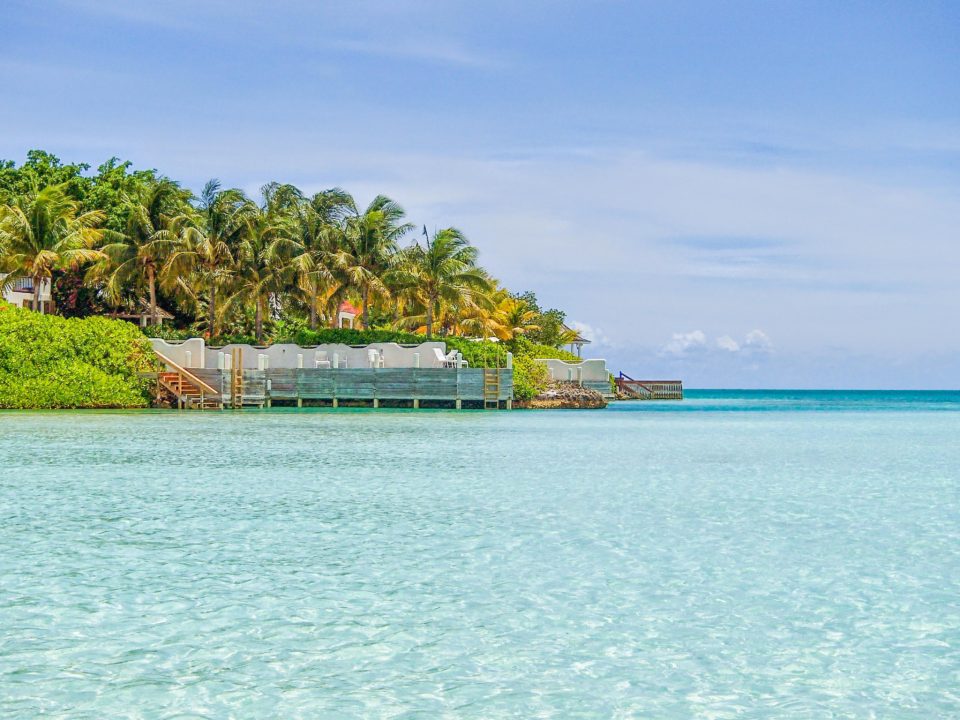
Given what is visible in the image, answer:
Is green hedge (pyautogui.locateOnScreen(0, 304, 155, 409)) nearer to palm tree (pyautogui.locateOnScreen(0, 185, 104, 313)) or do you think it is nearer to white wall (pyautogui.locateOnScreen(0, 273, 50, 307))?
palm tree (pyautogui.locateOnScreen(0, 185, 104, 313))

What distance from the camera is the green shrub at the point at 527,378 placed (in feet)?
165

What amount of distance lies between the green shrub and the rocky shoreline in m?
0.32

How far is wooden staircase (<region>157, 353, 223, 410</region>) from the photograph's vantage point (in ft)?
140

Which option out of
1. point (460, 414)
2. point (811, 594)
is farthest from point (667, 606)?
point (460, 414)

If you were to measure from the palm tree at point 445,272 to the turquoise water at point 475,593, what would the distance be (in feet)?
103

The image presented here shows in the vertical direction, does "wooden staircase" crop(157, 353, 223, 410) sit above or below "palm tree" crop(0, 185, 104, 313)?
below

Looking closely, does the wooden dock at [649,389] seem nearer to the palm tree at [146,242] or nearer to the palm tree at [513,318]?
the palm tree at [513,318]

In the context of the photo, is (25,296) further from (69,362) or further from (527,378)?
(527,378)

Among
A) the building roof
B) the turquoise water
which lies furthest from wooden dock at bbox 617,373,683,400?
the turquoise water

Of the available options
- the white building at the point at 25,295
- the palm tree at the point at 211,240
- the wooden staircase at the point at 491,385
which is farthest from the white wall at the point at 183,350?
the wooden staircase at the point at 491,385

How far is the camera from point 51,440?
78.9 ft

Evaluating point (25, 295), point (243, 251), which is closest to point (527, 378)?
point (243, 251)

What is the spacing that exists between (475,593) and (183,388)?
3688 cm

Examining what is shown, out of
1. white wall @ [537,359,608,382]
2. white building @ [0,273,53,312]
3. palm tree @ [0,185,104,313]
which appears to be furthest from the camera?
white wall @ [537,359,608,382]
